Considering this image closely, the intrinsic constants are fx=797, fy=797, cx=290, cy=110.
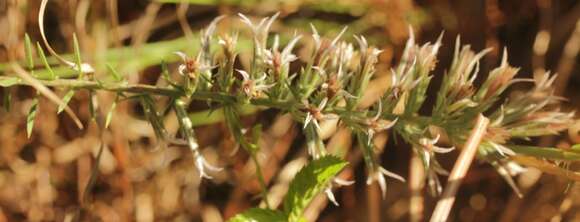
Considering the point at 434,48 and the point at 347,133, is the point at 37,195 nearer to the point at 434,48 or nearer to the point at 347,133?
the point at 347,133

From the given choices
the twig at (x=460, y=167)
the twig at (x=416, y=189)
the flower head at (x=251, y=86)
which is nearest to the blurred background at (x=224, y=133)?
the twig at (x=416, y=189)

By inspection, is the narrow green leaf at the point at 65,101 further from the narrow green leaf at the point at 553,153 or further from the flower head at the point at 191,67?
the narrow green leaf at the point at 553,153

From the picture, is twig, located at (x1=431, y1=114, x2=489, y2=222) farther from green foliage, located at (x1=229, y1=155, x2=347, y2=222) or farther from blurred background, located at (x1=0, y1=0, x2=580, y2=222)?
blurred background, located at (x1=0, y1=0, x2=580, y2=222)

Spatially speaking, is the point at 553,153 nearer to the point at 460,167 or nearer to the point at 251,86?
the point at 460,167

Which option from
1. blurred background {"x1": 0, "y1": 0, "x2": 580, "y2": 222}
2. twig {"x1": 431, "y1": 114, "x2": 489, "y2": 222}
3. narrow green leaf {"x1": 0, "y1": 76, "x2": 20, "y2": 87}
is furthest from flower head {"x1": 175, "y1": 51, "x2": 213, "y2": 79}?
blurred background {"x1": 0, "y1": 0, "x2": 580, "y2": 222}

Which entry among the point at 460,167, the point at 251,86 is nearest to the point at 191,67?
the point at 251,86

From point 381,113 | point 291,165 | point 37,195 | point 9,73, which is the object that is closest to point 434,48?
point 381,113

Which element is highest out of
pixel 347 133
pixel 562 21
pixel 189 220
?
pixel 562 21

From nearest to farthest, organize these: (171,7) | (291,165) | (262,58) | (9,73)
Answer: (262,58) < (9,73) < (291,165) < (171,7)
